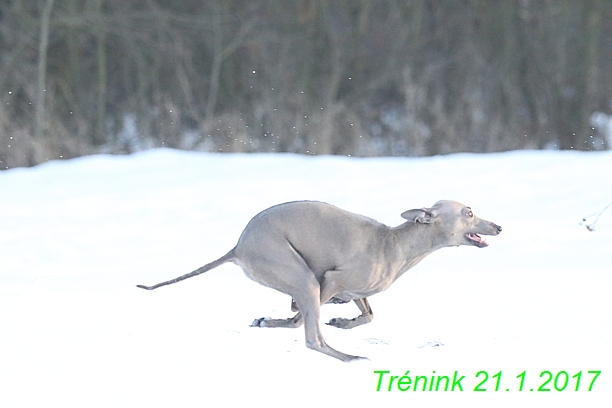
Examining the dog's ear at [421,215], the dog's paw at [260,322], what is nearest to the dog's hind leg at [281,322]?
the dog's paw at [260,322]

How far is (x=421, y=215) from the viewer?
528 cm

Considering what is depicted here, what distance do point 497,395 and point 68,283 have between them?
3.57 meters

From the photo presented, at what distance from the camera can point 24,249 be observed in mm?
8281

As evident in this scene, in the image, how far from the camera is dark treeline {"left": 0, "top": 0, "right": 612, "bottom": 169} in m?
16.2

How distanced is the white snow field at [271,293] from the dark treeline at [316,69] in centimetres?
480

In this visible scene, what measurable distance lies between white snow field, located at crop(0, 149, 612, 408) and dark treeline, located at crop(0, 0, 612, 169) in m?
4.80

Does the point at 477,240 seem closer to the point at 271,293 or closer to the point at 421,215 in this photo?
the point at 421,215

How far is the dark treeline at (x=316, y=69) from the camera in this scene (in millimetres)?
16203

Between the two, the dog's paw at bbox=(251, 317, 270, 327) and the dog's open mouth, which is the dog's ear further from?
the dog's paw at bbox=(251, 317, 270, 327)

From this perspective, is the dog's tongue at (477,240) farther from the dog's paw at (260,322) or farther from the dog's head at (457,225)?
the dog's paw at (260,322)

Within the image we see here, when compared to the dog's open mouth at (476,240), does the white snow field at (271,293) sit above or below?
below

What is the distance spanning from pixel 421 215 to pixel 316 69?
522 inches

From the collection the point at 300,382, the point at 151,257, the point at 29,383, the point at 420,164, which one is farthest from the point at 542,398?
the point at 420,164

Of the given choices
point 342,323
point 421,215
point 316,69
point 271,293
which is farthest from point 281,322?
point 316,69
